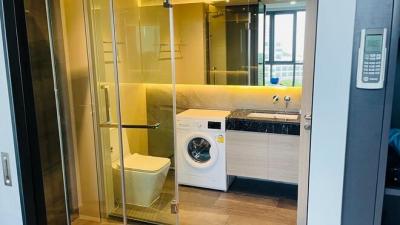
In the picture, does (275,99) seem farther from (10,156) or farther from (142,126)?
(10,156)

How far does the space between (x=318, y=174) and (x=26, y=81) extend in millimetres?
1240

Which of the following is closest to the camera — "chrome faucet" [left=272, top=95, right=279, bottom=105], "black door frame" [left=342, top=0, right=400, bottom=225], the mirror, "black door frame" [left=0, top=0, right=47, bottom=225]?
"black door frame" [left=342, top=0, right=400, bottom=225]

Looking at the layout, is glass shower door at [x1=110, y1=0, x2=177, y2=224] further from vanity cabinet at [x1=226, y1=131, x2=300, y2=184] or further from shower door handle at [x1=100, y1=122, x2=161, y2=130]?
vanity cabinet at [x1=226, y1=131, x2=300, y2=184]

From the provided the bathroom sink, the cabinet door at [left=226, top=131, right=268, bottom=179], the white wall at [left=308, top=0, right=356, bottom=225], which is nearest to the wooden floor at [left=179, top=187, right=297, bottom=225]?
the cabinet door at [left=226, top=131, right=268, bottom=179]

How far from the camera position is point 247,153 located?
3482 mm

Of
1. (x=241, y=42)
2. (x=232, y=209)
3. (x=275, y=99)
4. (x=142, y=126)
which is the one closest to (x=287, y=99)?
(x=275, y=99)

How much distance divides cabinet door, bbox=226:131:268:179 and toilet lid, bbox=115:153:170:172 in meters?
0.82

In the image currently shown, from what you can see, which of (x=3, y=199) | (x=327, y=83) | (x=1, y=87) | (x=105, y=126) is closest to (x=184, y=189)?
(x=105, y=126)

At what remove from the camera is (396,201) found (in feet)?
4.41

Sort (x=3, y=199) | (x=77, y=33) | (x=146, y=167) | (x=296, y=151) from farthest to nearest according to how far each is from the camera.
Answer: (x=296, y=151) < (x=146, y=167) < (x=77, y=33) < (x=3, y=199)

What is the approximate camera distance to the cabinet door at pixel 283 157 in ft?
10.8

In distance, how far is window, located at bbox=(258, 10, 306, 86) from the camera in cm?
364

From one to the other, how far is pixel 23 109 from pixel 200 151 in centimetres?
259

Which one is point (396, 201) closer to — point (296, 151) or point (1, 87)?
point (1, 87)
